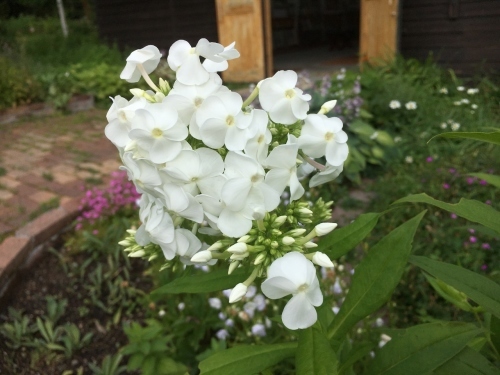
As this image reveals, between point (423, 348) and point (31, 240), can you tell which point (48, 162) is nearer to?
point (31, 240)

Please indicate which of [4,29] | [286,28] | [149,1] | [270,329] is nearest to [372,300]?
[270,329]

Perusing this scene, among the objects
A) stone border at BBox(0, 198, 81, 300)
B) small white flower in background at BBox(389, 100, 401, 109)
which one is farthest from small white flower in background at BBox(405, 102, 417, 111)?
stone border at BBox(0, 198, 81, 300)

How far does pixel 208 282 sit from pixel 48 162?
14.6 ft

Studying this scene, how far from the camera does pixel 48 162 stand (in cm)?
519

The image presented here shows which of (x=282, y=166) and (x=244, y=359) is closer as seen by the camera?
(x=282, y=166)

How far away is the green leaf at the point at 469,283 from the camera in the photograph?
123cm

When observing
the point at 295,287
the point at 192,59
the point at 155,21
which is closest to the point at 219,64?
the point at 192,59

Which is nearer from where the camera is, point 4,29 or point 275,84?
point 275,84

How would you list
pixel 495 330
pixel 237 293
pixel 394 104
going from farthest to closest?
pixel 394 104 → pixel 495 330 → pixel 237 293

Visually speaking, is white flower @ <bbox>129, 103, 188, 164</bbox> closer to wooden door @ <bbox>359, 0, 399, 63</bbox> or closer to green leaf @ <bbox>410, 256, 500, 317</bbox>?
green leaf @ <bbox>410, 256, 500, 317</bbox>

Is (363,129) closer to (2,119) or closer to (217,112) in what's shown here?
(217,112)

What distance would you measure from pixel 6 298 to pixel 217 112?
2.62 meters

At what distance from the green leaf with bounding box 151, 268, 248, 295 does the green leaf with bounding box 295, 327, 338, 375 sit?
0.73 ft

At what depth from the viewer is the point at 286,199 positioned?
129 inches
